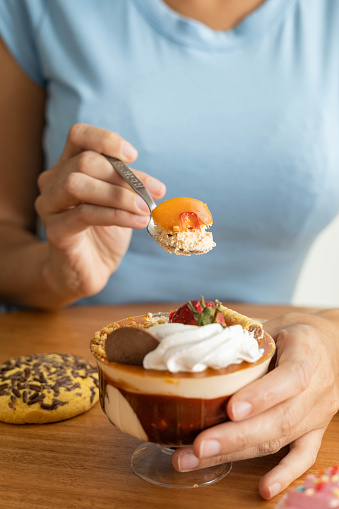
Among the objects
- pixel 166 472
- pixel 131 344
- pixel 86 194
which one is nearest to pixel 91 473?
pixel 166 472

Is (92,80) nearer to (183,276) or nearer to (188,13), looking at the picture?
(188,13)

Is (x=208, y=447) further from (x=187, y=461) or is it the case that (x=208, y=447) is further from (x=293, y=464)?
(x=293, y=464)

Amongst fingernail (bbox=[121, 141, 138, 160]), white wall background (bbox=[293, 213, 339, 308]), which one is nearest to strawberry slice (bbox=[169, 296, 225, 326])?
fingernail (bbox=[121, 141, 138, 160])

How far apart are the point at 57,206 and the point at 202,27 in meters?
0.72

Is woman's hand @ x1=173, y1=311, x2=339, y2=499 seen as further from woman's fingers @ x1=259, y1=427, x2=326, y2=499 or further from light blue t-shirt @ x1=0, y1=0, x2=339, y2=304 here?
light blue t-shirt @ x1=0, y1=0, x2=339, y2=304

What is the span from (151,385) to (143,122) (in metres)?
0.99

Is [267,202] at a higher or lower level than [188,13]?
lower

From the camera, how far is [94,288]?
1415 mm

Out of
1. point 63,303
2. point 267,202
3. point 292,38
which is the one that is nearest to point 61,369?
point 63,303

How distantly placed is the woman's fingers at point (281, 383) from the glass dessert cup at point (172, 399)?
0.02m

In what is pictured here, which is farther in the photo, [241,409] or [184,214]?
[184,214]

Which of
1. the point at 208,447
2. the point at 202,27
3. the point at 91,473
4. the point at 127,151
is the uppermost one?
the point at 202,27

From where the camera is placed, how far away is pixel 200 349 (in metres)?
0.69

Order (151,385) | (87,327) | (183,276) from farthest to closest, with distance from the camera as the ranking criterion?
(183,276) < (87,327) < (151,385)
